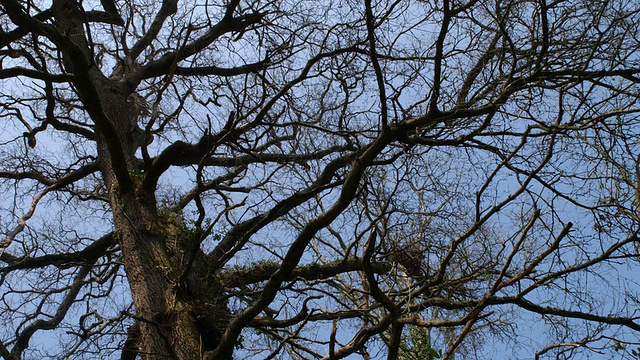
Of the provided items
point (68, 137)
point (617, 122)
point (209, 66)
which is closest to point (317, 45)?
point (209, 66)

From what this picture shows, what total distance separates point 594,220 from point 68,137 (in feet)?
23.5

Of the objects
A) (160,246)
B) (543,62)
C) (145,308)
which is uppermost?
(543,62)

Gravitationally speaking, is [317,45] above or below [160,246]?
above

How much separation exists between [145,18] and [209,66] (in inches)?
57.2

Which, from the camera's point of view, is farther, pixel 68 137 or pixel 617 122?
pixel 68 137

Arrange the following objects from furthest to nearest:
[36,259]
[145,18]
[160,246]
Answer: [145,18] < [36,259] < [160,246]

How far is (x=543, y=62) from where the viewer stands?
187 inches

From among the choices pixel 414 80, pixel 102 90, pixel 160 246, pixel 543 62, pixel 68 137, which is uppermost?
pixel 68 137

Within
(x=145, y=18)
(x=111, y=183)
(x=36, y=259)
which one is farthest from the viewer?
(x=145, y=18)

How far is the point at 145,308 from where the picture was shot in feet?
15.7

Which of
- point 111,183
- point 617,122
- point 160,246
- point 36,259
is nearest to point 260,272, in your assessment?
point 160,246

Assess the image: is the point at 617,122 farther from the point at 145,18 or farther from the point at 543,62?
the point at 145,18

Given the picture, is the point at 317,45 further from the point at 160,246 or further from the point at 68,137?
the point at 68,137

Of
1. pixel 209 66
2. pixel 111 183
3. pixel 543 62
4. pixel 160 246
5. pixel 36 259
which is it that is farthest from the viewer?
pixel 209 66
